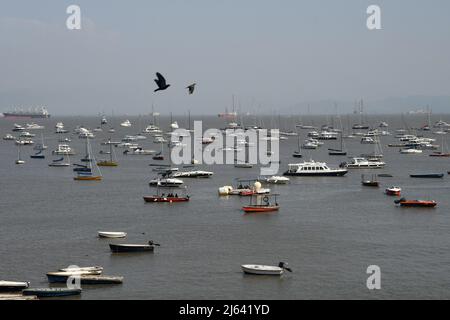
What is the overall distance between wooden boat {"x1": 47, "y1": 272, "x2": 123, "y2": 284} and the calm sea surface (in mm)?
520

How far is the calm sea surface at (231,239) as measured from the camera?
3788 cm

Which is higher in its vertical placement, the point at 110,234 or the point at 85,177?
the point at 85,177

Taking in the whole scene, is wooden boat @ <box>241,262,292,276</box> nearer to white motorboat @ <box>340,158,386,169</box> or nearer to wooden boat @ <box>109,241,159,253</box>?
wooden boat @ <box>109,241,159,253</box>

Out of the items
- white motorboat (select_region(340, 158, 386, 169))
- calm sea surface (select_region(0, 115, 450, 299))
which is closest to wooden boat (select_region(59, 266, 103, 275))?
calm sea surface (select_region(0, 115, 450, 299))

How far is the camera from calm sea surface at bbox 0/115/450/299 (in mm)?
37875

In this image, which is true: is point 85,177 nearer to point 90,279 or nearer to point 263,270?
point 90,279

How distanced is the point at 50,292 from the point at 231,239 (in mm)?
16549

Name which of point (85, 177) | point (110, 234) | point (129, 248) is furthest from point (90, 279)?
point (85, 177)

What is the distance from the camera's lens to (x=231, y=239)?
49.5 m

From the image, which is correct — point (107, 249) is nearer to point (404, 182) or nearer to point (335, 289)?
point (335, 289)

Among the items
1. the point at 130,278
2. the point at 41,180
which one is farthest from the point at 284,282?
the point at 41,180

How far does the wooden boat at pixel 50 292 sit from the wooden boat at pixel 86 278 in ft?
5.14

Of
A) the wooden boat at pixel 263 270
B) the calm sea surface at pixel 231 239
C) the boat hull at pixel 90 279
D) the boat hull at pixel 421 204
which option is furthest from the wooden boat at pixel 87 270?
the boat hull at pixel 421 204
